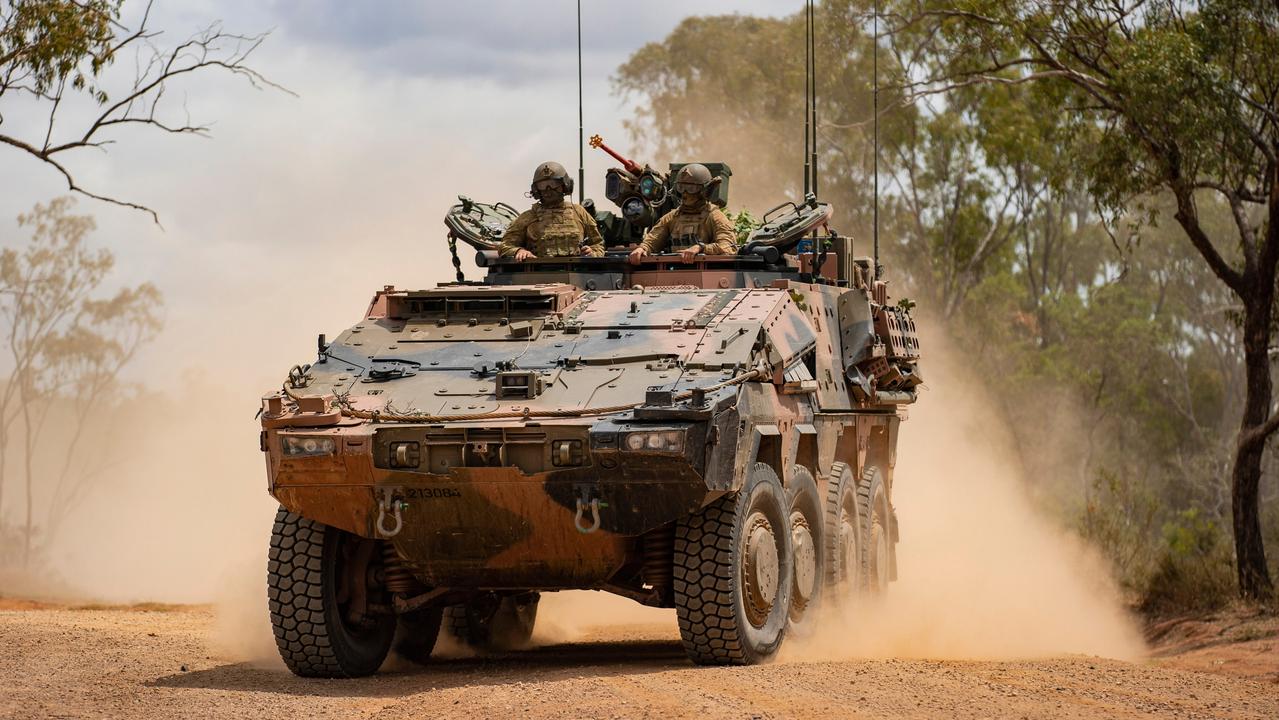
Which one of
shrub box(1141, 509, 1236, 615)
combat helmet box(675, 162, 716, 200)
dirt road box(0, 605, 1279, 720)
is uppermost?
combat helmet box(675, 162, 716, 200)

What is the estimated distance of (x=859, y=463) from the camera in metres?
16.0

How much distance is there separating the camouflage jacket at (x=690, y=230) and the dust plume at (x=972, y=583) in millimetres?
3202

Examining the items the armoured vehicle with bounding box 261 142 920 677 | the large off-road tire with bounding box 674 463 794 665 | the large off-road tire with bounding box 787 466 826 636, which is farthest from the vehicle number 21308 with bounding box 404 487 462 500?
the large off-road tire with bounding box 787 466 826 636

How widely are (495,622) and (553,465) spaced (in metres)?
4.31

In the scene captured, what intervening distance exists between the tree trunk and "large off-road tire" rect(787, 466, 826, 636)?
301 inches

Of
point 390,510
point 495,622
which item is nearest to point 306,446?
point 390,510

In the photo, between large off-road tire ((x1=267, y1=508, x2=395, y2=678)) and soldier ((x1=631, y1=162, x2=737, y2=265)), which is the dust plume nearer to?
large off-road tire ((x1=267, y1=508, x2=395, y2=678))

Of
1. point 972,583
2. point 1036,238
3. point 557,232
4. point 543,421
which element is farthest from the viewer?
point 1036,238

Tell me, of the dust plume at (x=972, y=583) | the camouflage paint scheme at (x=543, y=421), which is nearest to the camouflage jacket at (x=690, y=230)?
the camouflage paint scheme at (x=543, y=421)

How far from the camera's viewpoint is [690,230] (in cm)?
1564

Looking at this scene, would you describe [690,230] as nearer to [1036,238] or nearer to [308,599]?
[308,599]

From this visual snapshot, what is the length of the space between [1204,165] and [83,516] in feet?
84.8

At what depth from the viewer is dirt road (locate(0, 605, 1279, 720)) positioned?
9688 millimetres

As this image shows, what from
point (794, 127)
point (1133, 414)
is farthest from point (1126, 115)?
point (1133, 414)
